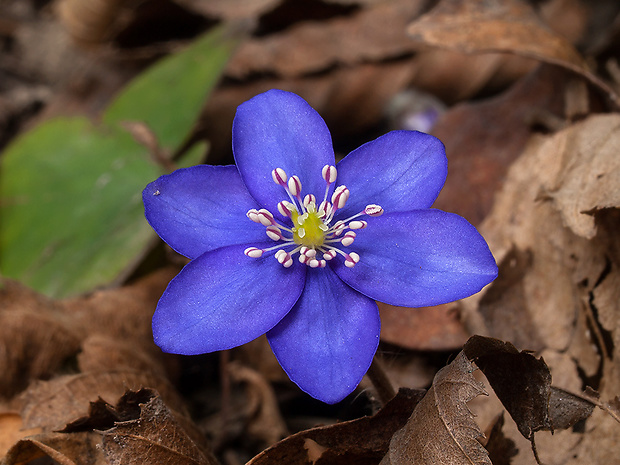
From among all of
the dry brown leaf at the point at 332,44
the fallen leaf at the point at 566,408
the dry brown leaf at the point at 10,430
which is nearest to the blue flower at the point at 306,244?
the fallen leaf at the point at 566,408

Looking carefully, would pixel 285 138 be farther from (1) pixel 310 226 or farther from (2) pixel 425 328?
(2) pixel 425 328

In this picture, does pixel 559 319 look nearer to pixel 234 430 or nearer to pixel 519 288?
pixel 519 288

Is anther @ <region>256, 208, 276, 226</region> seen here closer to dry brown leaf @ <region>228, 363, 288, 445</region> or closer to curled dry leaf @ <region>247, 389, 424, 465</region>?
curled dry leaf @ <region>247, 389, 424, 465</region>

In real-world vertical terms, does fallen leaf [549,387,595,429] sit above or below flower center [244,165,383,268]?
below

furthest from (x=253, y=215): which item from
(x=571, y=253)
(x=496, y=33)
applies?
(x=496, y=33)

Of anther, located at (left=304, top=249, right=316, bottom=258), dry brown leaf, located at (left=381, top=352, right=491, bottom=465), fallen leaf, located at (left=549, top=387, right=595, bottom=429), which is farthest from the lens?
anther, located at (left=304, top=249, right=316, bottom=258)

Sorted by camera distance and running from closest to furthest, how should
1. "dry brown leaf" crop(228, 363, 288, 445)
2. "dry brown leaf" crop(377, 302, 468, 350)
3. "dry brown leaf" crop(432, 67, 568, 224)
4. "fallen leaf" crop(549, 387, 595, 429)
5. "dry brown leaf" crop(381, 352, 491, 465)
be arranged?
"dry brown leaf" crop(381, 352, 491, 465)
"fallen leaf" crop(549, 387, 595, 429)
"dry brown leaf" crop(377, 302, 468, 350)
"dry brown leaf" crop(228, 363, 288, 445)
"dry brown leaf" crop(432, 67, 568, 224)

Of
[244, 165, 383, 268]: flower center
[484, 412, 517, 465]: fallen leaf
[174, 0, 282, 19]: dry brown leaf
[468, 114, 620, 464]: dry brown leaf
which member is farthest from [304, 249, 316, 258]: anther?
[174, 0, 282, 19]: dry brown leaf

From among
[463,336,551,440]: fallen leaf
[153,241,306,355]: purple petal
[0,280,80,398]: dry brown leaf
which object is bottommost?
[0,280,80,398]: dry brown leaf
